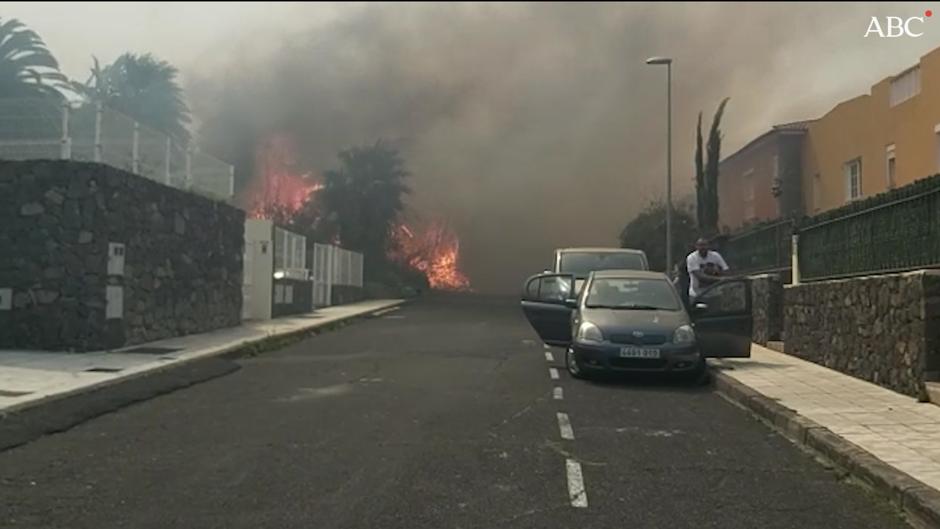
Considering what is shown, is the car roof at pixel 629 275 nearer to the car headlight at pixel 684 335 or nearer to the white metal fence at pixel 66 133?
the car headlight at pixel 684 335

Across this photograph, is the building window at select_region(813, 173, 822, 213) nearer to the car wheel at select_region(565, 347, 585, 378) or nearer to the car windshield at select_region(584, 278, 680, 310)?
the car windshield at select_region(584, 278, 680, 310)

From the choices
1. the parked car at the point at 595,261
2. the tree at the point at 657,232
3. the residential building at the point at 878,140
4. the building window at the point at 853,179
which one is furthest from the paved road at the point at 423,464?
the tree at the point at 657,232

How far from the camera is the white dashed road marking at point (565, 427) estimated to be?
764cm

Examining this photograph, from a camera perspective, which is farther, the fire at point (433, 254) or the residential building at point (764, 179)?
the fire at point (433, 254)

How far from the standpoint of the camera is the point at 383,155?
46312 mm

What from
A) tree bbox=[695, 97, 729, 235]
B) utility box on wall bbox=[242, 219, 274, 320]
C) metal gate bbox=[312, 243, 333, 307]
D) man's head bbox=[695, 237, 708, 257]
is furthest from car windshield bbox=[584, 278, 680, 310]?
metal gate bbox=[312, 243, 333, 307]

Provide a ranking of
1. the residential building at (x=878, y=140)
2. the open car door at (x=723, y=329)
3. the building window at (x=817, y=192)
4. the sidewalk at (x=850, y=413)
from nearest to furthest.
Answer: the sidewalk at (x=850, y=413) → the open car door at (x=723, y=329) → the residential building at (x=878, y=140) → the building window at (x=817, y=192)

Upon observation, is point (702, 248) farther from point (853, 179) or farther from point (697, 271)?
point (853, 179)

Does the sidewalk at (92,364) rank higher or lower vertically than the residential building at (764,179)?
lower

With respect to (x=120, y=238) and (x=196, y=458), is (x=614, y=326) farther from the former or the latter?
(x=120, y=238)

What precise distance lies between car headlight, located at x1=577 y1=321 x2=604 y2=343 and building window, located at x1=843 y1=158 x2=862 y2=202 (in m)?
10.6

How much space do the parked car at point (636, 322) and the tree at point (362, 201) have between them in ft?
104

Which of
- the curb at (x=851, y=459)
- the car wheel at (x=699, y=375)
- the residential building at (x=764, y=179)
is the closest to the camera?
the curb at (x=851, y=459)

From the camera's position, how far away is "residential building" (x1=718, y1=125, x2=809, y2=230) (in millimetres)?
21781
